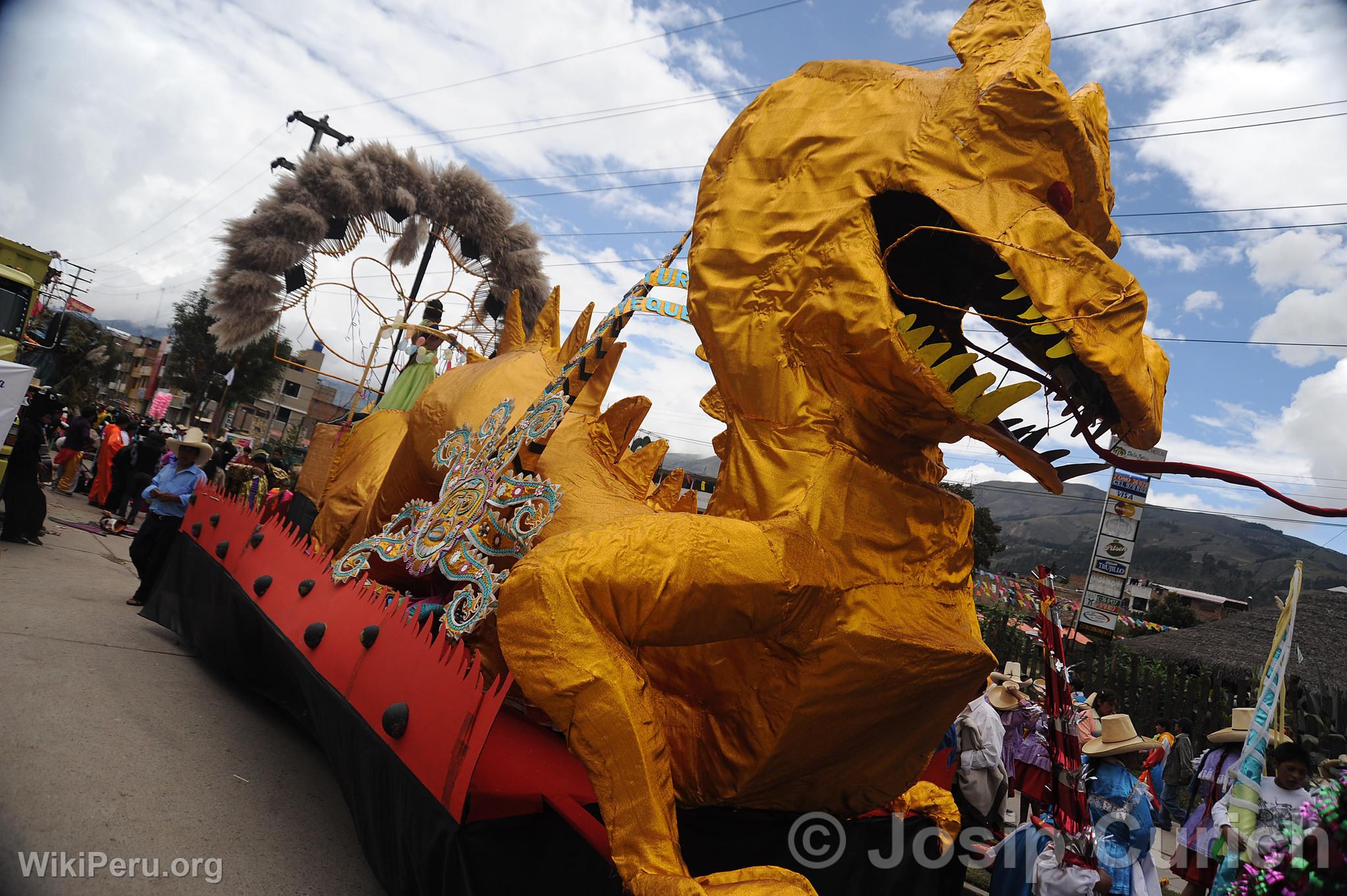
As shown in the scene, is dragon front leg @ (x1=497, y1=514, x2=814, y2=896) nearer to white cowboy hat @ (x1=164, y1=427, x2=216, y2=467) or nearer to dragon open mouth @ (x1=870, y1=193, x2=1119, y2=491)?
dragon open mouth @ (x1=870, y1=193, x2=1119, y2=491)

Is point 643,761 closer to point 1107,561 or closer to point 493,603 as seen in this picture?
point 493,603

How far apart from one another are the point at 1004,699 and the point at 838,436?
5.11 metres

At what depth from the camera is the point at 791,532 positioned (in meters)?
1.84

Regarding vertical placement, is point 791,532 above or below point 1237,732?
above

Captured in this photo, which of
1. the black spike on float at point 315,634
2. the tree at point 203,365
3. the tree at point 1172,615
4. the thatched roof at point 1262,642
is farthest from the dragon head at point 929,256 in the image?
the tree at point 1172,615

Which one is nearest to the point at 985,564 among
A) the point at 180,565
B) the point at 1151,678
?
the point at 1151,678

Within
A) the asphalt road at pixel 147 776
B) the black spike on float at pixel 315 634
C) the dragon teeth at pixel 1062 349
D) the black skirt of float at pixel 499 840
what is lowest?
the asphalt road at pixel 147 776

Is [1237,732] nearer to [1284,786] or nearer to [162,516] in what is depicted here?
[1284,786]

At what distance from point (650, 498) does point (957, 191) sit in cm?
169

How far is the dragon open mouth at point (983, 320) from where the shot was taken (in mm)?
1712

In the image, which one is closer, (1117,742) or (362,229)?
(1117,742)

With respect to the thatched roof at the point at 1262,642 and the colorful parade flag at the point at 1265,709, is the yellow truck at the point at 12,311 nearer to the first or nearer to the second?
the colorful parade flag at the point at 1265,709

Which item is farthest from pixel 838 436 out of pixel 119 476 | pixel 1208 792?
pixel 119 476

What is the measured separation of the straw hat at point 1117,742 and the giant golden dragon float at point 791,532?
1.78 m
